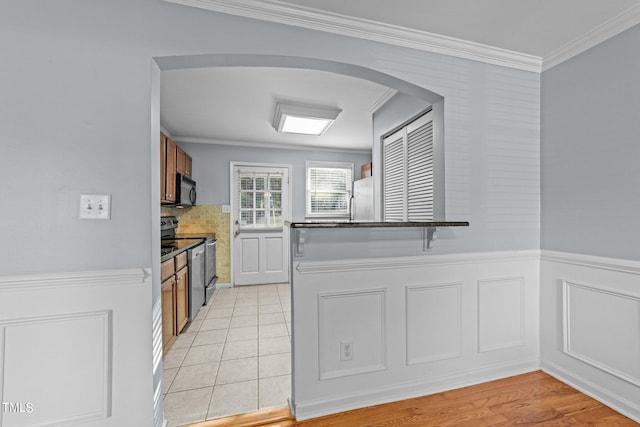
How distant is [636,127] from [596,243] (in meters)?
0.70

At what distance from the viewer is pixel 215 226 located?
15.5ft

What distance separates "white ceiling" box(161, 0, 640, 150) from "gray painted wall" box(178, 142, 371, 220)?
1.78 metres

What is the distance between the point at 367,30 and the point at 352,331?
1839mm

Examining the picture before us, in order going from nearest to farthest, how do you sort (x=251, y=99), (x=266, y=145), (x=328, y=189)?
(x=251, y=99), (x=266, y=145), (x=328, y=189)

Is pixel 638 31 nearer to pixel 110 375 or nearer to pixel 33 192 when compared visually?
pixel 33 192

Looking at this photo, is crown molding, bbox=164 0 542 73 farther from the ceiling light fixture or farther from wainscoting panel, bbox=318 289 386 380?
wainscoting panel, bbox=318 289 386 380

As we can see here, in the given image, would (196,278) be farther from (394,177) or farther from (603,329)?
(603,329)

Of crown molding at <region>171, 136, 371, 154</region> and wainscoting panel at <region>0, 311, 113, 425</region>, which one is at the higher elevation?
crown molding at <region>171, 136, 371, 154</region>

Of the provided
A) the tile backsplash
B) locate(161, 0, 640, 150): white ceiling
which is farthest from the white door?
locate(161, 0, 640, 150): white ceiling

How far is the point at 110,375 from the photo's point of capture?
1.38m

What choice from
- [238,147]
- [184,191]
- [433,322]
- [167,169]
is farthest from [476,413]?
[238,147]

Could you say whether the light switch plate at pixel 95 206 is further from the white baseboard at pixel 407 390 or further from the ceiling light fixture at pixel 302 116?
the ceiling light fixture at pixel 302 116

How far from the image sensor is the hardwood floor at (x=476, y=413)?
1605 mm

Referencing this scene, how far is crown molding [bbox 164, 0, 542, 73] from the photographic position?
4.96 feet
